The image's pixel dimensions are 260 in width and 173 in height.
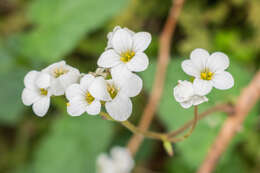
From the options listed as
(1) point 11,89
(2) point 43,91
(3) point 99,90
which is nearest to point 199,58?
(3) point 99,90

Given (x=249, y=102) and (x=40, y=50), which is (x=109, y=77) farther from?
(x=40, y=50)

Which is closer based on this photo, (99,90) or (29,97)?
(99,90)

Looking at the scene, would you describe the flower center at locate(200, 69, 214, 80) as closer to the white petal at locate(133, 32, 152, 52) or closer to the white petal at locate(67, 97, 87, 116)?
the white petal at locate(133, 32, 152, 52)

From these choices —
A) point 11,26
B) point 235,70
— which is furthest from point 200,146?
point 11,26

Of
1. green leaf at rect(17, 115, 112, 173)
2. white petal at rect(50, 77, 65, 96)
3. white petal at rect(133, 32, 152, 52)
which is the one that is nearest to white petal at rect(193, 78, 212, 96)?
white petal at rect(133, 32, 152, 52)

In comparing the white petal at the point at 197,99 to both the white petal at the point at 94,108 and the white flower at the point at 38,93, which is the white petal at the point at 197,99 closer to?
the white petal at the point at 94,108

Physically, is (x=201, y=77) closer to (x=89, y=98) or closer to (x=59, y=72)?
(x=89, y=98)
